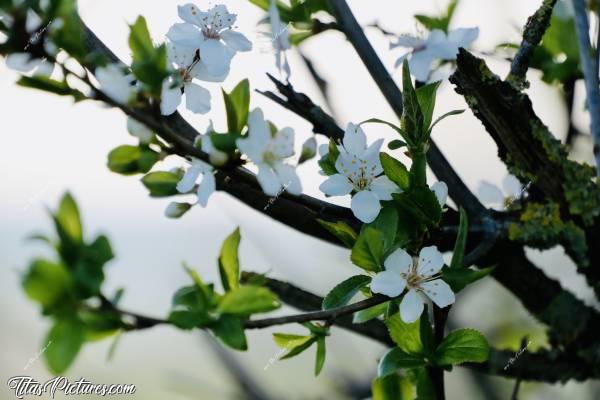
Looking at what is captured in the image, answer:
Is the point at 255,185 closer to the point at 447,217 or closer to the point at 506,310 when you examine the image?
the point at 447,217

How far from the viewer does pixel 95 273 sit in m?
0.35

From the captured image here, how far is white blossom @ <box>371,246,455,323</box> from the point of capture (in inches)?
17.6

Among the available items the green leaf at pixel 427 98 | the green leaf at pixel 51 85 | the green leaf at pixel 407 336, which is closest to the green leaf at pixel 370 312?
the green leaf at pixel 407 336

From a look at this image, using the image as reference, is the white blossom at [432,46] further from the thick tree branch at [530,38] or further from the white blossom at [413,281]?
the white blossom at [413,281]

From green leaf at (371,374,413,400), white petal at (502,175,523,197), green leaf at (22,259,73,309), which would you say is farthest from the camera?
white petal at (502,175,523,197)

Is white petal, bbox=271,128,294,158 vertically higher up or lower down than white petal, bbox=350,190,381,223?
higher up

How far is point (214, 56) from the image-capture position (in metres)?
0.48

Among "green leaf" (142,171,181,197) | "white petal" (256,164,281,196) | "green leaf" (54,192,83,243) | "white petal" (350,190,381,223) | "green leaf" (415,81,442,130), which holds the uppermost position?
"green leaf" (415,81,442,130)

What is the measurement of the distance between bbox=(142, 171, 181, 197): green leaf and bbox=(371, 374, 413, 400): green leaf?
206 millimetres

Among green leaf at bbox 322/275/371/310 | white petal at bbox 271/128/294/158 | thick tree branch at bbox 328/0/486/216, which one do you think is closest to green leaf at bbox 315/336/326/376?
green leaf at bbox 322/275/371/310

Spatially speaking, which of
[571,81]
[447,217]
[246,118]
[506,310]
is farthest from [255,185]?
[506,310]

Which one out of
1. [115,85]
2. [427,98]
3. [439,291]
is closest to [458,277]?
[439,291]

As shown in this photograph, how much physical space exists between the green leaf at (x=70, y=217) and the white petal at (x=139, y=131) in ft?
0.24

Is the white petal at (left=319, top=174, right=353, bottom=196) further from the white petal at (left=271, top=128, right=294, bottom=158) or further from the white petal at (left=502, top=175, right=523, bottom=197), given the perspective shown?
the white petal at (left=502, top=175, right=523, bottom=197)
